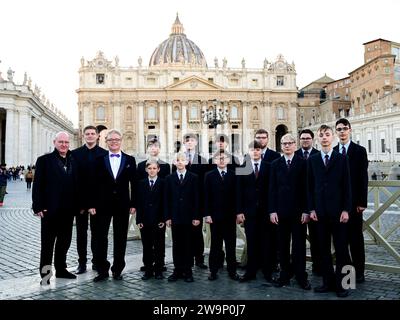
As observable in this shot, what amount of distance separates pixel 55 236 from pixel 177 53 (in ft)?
260

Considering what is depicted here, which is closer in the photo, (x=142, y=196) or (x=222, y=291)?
(x=222, y=291)

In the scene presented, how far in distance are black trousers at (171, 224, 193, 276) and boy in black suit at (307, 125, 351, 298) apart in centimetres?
163

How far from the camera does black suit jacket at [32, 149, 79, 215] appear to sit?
564 centimetres

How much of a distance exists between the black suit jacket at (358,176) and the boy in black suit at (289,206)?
0.58 m

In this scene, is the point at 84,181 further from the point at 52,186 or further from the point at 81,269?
the point at 81,269

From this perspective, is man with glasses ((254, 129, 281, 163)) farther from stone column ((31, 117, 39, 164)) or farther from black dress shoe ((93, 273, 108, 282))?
stone column ((31, 117, 39, 164))

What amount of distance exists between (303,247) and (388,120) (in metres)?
43.1

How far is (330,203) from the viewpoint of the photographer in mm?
4941

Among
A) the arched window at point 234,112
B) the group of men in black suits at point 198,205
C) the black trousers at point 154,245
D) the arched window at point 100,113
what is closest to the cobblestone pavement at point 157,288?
the group of men in black suits at point 198,205

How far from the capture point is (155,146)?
632cm

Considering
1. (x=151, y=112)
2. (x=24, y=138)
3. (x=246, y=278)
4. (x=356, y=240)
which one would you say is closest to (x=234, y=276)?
(x=246, y=278)

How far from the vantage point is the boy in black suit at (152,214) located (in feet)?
19.2
